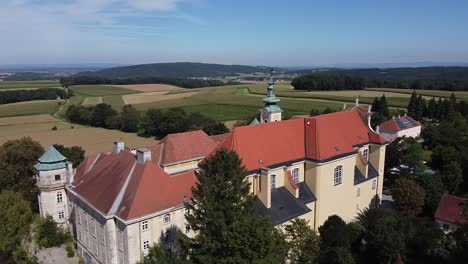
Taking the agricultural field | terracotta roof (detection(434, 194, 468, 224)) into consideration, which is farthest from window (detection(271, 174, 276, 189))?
the agricultural field

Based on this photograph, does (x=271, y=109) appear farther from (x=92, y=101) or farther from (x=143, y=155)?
(x=92, y=101)

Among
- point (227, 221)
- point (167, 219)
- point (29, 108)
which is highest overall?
point (227, 221)

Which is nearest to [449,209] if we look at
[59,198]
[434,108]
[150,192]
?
[150,192]

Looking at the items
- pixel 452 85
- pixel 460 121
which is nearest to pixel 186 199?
pixel 460 121

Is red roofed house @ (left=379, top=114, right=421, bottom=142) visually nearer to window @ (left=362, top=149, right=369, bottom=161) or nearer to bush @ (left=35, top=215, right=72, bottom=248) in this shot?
window @ (left=362, top=149, right=369, bottom=161)

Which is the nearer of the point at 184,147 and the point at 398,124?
the point at 184,147
